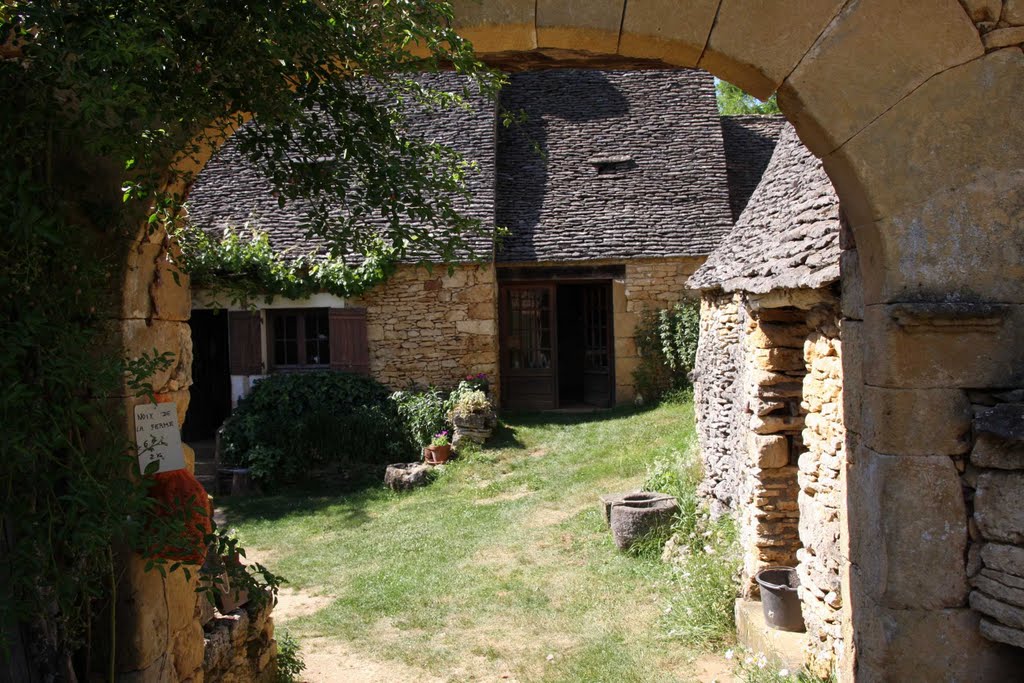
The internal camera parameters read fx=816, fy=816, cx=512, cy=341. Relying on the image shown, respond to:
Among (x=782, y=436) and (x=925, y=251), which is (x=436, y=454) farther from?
(x=925, y=251)

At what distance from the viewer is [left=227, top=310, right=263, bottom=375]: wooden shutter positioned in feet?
41.8

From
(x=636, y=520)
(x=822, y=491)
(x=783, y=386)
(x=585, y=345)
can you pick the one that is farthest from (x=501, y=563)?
(x=585, y=345)

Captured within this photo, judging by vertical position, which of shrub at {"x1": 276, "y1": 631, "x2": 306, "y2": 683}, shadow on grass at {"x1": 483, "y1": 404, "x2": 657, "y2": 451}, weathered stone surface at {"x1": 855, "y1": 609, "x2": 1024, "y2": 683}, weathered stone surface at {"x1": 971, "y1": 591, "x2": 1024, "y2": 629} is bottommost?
shrub at {"x1": 276, "y1": 631, "x2": 306, "y2": 683}

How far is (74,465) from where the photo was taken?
2.66 m

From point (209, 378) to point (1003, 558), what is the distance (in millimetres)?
13828

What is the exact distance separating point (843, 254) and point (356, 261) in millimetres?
10374

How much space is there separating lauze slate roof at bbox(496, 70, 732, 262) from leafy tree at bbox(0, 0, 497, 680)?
10360mm

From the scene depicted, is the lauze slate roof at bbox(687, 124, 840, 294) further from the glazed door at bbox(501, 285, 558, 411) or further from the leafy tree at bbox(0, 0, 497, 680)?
the glazed door at bbox(501, 285, 558, 411)

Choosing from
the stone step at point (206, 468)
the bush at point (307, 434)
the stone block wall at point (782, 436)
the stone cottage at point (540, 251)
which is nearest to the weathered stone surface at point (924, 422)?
the stone block wall at point (782, 436)

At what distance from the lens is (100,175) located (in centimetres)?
296

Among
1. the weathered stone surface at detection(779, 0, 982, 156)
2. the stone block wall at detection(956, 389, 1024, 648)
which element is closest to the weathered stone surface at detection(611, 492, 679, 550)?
the stone block wall at detection(956, 389, 1024, 648)

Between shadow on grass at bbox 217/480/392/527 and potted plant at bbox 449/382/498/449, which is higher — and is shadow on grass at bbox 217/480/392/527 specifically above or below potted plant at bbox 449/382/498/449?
below

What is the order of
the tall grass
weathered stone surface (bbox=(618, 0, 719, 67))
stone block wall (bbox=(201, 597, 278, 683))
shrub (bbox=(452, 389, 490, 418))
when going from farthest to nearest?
shrub (bbox=(452, 389, 490, 418)) → the tall grass → stone block wall (bbox=(201, 597, 278, 683)) → weathered stone surface (bbox=(618, 0, 719, 67))

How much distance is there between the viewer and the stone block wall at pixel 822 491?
4.57 meters
